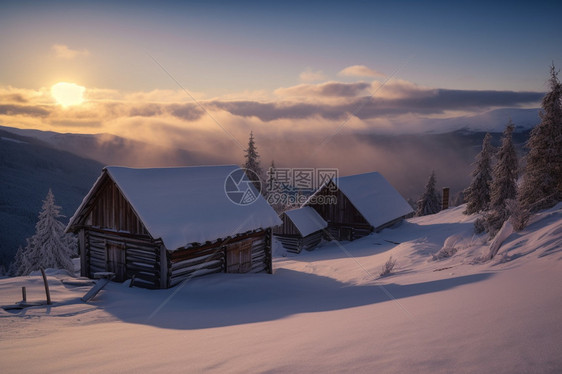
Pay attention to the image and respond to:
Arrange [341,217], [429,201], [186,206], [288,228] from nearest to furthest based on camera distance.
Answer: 1. [186,206]
2. [288,228]
3. [341,217]
4. [429,201]

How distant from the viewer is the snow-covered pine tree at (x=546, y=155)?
1588cm

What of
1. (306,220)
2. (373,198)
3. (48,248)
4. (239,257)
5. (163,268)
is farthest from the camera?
(373,198)

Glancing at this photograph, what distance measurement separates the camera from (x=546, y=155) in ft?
55.4

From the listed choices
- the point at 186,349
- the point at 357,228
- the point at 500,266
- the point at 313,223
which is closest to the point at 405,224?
the point at 357,228

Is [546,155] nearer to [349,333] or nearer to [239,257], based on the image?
[239,257]

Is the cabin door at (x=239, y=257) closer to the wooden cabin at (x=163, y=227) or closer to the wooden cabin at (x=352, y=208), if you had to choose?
the wooden cabin at (x=163, y=227)

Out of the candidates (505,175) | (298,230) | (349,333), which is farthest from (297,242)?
(349,333)

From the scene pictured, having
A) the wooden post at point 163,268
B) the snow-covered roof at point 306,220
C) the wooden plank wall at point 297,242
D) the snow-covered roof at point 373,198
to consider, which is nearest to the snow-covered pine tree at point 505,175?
the snow-covered roof at point 373,198

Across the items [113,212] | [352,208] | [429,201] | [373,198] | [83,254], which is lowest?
[429,201]

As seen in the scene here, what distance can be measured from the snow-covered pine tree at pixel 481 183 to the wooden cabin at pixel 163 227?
23744 millimetres

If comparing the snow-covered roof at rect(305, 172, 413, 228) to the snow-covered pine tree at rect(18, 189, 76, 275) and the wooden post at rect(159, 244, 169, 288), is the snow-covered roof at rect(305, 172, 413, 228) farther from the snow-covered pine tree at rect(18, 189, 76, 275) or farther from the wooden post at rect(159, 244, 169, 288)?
the snow-covered pine tree at rect(18, 189, 76, 275)

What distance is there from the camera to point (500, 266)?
7.76 metres

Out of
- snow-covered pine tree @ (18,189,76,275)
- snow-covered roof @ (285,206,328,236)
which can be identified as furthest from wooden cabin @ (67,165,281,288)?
snow-covered pine tree @ (18,189,76,275)

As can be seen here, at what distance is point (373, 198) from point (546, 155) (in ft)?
55.3
